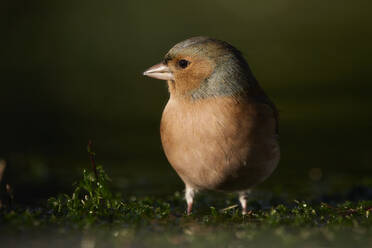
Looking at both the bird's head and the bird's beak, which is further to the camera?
the bird's beak

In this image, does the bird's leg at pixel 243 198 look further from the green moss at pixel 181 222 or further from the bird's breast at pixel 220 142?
the green moss at pixel 181 222

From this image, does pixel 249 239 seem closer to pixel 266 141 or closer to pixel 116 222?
pixel 116 222

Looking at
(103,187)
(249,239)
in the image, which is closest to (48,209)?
(103,187)

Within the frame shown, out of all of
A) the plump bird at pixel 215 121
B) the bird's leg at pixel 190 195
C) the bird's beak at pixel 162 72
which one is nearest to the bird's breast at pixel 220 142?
A: the plump bird at pixel 215 121

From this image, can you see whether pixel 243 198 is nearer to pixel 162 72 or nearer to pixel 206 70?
pixel 206 70

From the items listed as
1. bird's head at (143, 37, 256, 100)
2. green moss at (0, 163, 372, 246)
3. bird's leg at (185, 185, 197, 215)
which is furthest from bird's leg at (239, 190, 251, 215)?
bird's head at (143, 37, 256, 100)

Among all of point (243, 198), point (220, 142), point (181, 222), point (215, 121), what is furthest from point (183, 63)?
point (181, 222)

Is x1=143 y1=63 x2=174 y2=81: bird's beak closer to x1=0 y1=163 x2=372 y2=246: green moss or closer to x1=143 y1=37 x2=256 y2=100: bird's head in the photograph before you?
x1=143 y1=37 x2=256 y2=100: bird's head
